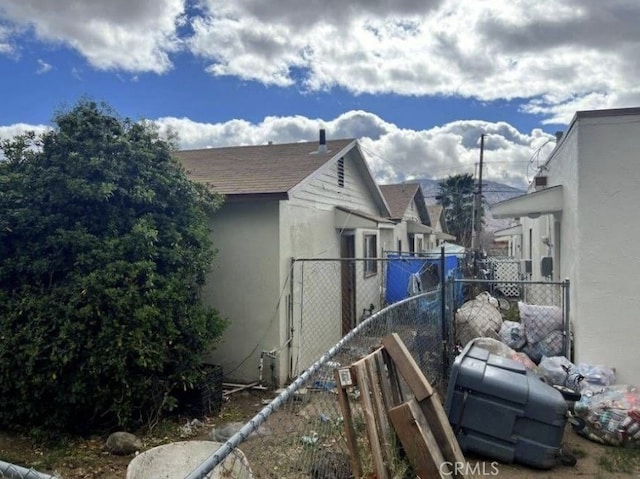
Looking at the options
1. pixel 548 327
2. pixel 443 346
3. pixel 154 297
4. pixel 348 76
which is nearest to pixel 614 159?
pixel 548 327

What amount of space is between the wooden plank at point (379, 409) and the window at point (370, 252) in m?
8.30

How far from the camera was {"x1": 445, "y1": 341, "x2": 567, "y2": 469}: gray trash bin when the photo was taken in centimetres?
379

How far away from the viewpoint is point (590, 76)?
31.0ft

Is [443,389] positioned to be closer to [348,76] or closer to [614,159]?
[614,159]

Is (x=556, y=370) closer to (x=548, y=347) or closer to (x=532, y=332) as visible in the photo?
(x=548, y=347)

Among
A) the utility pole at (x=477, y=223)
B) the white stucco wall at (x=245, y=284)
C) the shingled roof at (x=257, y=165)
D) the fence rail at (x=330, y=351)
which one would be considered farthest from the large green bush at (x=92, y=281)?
the utility pole at (x=477, y=223)

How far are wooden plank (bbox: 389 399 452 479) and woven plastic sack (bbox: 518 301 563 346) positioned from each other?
4276 millimetres

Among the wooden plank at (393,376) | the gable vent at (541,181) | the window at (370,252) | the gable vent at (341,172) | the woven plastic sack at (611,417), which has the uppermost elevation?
the gable vent at (341,172)

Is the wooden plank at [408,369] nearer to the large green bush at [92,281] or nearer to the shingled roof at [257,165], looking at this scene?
the large green bush at [92,281]

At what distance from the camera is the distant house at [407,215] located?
18891mm

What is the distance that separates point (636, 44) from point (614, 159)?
Result: 3.43 meters

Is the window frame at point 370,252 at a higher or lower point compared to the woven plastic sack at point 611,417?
higher

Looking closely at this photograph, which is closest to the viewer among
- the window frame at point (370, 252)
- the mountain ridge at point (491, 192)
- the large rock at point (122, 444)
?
the large rock at point (122, 444)
